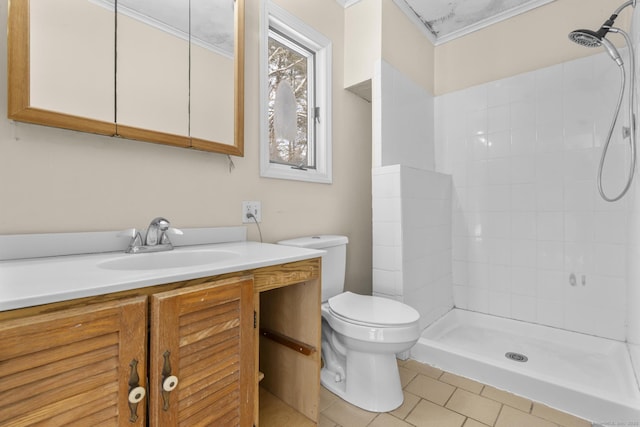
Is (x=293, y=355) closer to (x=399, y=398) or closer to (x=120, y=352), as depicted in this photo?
(x=399, y=398)

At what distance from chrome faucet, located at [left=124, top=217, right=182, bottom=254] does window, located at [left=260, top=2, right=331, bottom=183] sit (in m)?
0.61

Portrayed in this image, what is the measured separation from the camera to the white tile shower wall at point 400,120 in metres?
1.99

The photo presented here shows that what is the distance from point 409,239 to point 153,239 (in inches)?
56.5

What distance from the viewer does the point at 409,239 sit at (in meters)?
1.91

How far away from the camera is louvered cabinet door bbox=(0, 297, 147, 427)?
549 millimetres

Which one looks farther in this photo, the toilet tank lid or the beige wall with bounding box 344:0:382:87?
the beige wall with bounding box 344:0:382:87

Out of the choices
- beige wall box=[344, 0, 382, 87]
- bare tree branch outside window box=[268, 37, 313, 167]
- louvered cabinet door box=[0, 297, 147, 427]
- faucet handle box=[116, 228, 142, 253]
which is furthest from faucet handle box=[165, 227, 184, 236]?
beige wall box=[344, 0, 382, 87]

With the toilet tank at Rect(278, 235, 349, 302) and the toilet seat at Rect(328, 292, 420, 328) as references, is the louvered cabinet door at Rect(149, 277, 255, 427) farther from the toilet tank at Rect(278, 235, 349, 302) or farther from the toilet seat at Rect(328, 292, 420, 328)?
the toilet tank at Rect(278, 235, 349, 302)

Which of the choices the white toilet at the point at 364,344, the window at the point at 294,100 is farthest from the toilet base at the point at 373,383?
the window at the point at 294,100

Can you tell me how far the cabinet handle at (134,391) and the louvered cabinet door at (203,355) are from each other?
0.10ft

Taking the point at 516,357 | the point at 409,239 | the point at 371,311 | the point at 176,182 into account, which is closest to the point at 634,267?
the point at 516,357

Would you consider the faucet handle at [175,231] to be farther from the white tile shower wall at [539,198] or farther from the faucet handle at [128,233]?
the white tile shower wall at [539,198]

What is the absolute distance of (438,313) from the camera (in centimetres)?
223

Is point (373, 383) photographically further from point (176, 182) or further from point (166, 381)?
point (176, 182)
